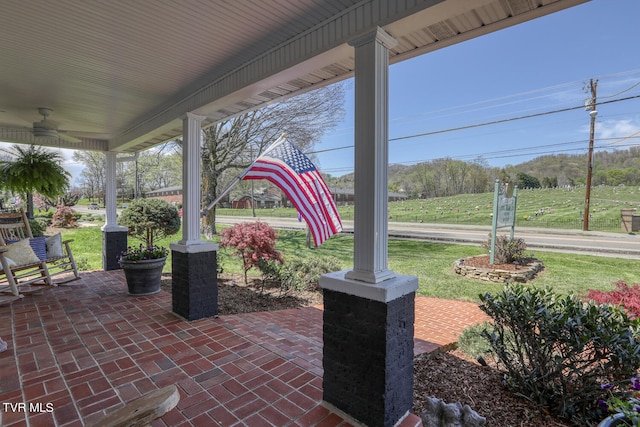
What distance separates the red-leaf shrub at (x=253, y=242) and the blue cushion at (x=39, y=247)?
2.58 metres

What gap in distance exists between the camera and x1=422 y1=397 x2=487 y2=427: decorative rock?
4.72 ft

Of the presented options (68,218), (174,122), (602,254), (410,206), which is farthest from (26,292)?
(410,206)

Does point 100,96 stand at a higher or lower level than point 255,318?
higher

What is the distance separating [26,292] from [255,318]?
10.8ft

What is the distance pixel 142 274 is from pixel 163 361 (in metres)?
2.15

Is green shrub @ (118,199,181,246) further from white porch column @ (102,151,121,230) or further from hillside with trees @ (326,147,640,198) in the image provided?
hillside with trees @ (326,147,640,198)

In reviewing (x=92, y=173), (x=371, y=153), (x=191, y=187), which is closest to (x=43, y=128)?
(x=191, y=187)

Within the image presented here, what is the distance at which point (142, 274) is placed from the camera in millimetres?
4289

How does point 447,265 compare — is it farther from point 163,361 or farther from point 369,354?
point 163,361

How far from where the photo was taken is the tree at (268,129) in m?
10.2

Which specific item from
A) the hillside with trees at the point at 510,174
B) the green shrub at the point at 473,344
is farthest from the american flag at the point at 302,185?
the hillside with trees at the point at 510,174

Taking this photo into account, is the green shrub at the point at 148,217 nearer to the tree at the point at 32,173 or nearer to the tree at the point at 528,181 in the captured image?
the tree at the point at 32,173

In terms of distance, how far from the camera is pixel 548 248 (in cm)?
969

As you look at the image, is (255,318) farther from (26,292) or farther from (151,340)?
(26,292)
